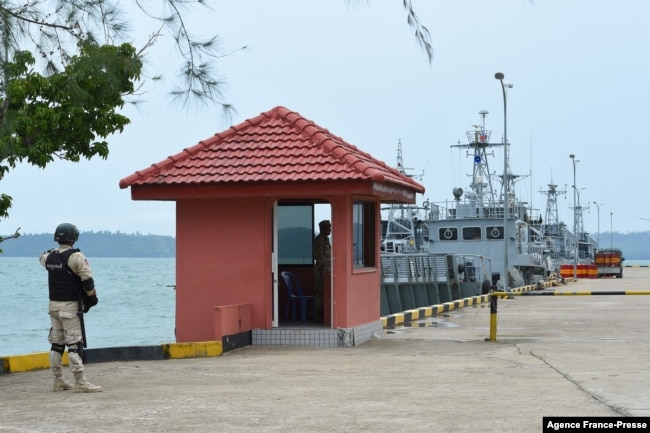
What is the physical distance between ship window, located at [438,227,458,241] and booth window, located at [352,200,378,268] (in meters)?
37.1

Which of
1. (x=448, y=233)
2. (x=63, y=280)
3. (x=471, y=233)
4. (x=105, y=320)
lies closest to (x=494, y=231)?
(x=471, y=233)

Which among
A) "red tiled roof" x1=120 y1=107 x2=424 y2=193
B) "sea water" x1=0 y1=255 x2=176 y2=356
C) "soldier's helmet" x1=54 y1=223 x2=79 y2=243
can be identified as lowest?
"sea water" x1=0 y1=255 x2=176 y2=356

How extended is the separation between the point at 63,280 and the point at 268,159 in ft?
18.6

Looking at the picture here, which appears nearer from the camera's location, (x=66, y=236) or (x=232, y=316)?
(x=66, y=236)

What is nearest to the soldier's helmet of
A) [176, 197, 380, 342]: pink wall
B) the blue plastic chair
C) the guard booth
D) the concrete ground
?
the concrete ground

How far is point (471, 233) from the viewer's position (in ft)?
180

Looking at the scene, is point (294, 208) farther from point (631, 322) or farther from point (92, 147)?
point (631, 322)

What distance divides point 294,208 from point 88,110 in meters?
3.76

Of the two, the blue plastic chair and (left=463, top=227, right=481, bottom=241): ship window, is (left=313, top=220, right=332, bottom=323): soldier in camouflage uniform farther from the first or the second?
(left=463, top=227, right=481, bottom=241): ship window

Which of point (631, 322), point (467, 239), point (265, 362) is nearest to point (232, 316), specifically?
point (265, 362)

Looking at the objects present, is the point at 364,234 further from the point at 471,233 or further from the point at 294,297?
the point at 471,233

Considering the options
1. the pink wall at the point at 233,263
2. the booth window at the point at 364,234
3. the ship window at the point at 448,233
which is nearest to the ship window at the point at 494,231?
the ship window at the point at 448,233

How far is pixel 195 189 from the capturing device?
16.5 m

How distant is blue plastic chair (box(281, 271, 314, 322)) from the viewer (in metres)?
17.9
